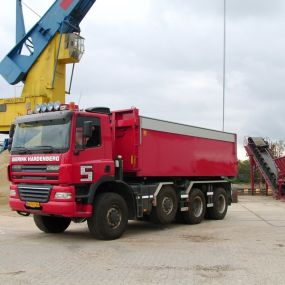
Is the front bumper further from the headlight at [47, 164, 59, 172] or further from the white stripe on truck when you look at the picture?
the white stripe on truck

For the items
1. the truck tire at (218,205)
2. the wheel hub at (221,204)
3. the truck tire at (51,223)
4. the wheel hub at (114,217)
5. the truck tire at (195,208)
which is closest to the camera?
the wheel hub at (114,217)

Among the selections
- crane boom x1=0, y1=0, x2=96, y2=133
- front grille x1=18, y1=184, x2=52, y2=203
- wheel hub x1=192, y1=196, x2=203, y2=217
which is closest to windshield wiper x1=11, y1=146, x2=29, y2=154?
front grille x1=18, y1=184, x2=52, y2=203

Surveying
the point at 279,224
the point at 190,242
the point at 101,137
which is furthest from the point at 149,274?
the point at 279,224

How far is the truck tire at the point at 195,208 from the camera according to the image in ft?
49.0

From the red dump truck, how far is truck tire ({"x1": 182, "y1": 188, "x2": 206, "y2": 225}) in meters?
0.05

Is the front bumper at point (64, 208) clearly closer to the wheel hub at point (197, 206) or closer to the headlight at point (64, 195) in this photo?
the headlight at point (64, 195)

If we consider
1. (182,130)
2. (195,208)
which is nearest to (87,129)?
(182,130)

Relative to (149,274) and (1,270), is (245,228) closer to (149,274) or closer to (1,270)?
(149,274)

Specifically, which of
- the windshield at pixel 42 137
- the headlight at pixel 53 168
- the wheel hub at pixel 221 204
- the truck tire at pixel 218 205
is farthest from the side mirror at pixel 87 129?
the wheel hub at pixel 221 204

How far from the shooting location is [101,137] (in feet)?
38.6

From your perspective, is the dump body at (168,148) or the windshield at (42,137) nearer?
the windshield at (42,137)

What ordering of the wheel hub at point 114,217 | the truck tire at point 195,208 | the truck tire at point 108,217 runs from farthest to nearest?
the truck tire at point 195,208 < the wheel hub at point 114,217 < the truck tire at point 108,217

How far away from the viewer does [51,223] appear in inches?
518

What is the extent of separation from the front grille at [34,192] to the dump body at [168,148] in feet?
7.09
